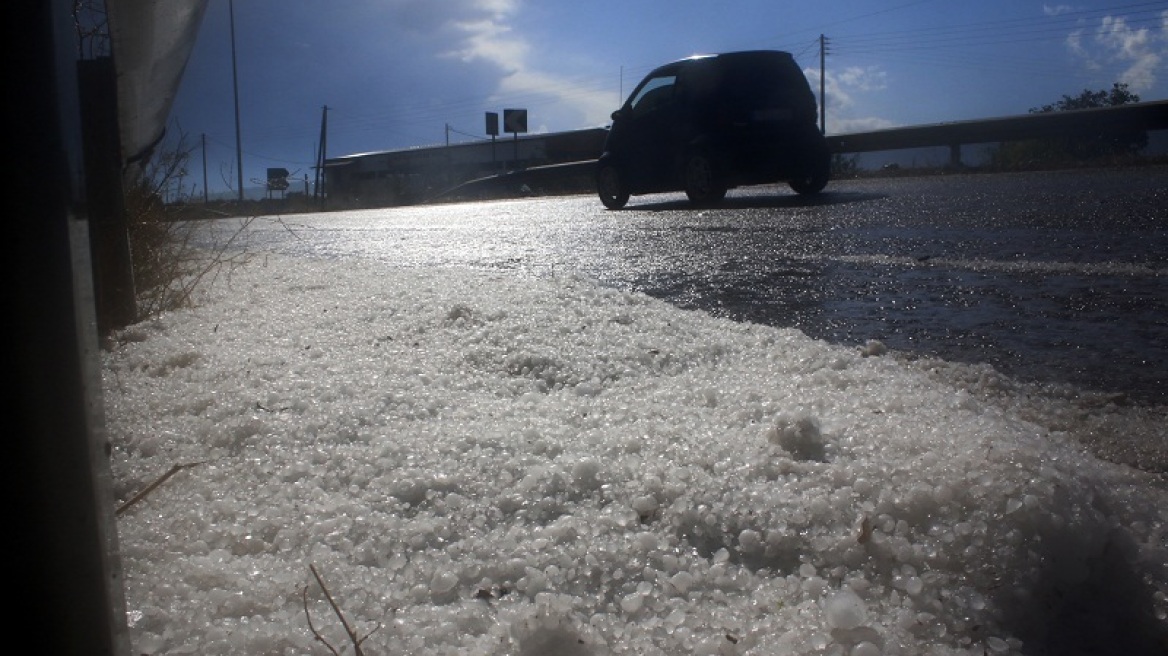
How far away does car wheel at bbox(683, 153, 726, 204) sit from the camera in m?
9.99

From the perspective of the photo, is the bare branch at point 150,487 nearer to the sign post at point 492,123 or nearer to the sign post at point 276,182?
the sign post at point 276,182

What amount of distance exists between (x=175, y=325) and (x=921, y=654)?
2.46 meters

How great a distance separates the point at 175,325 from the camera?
9.11ft

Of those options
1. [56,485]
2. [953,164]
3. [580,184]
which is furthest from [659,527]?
[580,184]

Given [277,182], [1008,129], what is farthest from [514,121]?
[277,182]

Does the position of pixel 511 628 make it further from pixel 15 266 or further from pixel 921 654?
pixel 15 266

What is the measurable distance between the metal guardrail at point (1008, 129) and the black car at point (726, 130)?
438 centimetres

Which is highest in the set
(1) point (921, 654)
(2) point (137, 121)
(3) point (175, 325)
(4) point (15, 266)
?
(2) point (137, 121)

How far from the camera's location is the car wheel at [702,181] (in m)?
9.99

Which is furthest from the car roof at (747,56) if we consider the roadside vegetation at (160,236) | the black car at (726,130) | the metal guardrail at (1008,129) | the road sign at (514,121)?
the road sign at (514,121)

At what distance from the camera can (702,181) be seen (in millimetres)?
10133

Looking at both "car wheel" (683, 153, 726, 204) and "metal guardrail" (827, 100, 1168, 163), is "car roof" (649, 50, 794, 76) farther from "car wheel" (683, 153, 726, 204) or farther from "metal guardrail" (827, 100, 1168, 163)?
"metal guardrail" (827, 100, 1168, 163)

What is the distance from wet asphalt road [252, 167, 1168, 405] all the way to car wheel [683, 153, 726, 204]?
1.19 meters

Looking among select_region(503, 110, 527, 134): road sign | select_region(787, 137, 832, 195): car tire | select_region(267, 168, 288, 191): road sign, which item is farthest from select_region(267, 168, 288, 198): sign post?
select_region(503, 110, 527, 134): road sign
